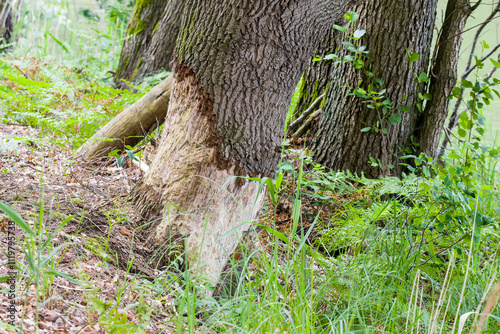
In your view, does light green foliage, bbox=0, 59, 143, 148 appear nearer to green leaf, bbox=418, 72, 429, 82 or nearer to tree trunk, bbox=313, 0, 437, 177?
tree trunk, bbox=313, 0, 437, 177

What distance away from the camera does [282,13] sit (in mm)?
2227

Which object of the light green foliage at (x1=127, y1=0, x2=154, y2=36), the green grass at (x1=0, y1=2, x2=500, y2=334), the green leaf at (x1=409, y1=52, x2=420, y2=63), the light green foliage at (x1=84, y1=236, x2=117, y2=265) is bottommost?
the light green foliage at (x1=84, y1=236, x2=117, y2=265)

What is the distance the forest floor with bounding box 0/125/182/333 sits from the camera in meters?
1.60

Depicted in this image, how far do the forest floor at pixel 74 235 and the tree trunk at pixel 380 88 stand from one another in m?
1.74

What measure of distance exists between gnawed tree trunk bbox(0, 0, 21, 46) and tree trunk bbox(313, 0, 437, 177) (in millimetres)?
6275

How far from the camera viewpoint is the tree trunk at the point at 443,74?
3545 mm

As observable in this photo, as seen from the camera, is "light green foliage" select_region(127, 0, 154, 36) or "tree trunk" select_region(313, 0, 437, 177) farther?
"light green foliage" select_region(127, 0, 154, 36)

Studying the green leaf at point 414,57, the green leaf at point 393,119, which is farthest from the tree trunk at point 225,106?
the green leaf at point 393,119

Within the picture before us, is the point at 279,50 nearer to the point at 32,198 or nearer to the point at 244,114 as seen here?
the point at 244,114

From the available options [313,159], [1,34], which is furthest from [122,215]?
[1,34]

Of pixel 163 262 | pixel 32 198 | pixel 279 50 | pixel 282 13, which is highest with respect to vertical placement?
A: pixel 282 13

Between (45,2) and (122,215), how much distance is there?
786 cm

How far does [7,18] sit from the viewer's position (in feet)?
25.2

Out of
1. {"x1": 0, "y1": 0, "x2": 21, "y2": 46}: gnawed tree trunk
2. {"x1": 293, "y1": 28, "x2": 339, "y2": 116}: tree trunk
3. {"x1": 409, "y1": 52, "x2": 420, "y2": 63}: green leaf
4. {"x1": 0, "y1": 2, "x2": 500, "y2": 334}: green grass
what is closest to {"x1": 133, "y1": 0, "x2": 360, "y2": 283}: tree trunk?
{"x1": 0, "y1": 2, "x2": 500, "y2": 334}: green grass
